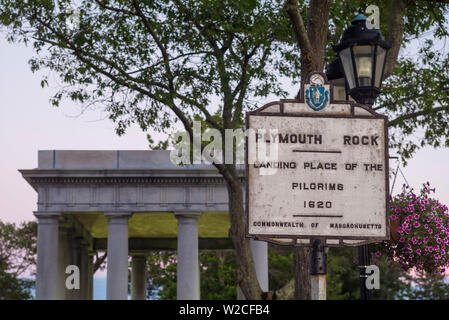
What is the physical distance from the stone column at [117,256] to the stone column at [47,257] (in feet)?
11.0

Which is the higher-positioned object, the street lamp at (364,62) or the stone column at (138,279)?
the street lamp at (364,62)

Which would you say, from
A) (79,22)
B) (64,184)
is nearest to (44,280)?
(64,184)

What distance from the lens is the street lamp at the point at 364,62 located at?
1096 centimetres

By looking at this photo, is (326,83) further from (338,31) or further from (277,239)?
(338,31)

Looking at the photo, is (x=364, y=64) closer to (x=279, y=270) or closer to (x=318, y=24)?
(x=318, y=24)

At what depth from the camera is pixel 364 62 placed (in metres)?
11.0

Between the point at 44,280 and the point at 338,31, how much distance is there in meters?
27.9

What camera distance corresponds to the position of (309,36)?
15156mm

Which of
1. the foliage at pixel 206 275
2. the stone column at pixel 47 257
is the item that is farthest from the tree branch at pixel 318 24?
the foliage at pixel 206 275

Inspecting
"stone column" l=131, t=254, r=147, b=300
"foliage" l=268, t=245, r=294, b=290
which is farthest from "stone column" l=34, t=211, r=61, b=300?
"foliage" l=268, t=245, r=294, b=290

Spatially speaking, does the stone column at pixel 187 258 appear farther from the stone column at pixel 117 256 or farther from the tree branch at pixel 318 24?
the tree branch at pixel 318 24

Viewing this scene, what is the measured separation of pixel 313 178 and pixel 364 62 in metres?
4.07

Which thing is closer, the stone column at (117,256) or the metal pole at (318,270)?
the metal pole at (318,270)

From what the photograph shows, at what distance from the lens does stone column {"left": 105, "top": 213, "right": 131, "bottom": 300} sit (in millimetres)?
44094
